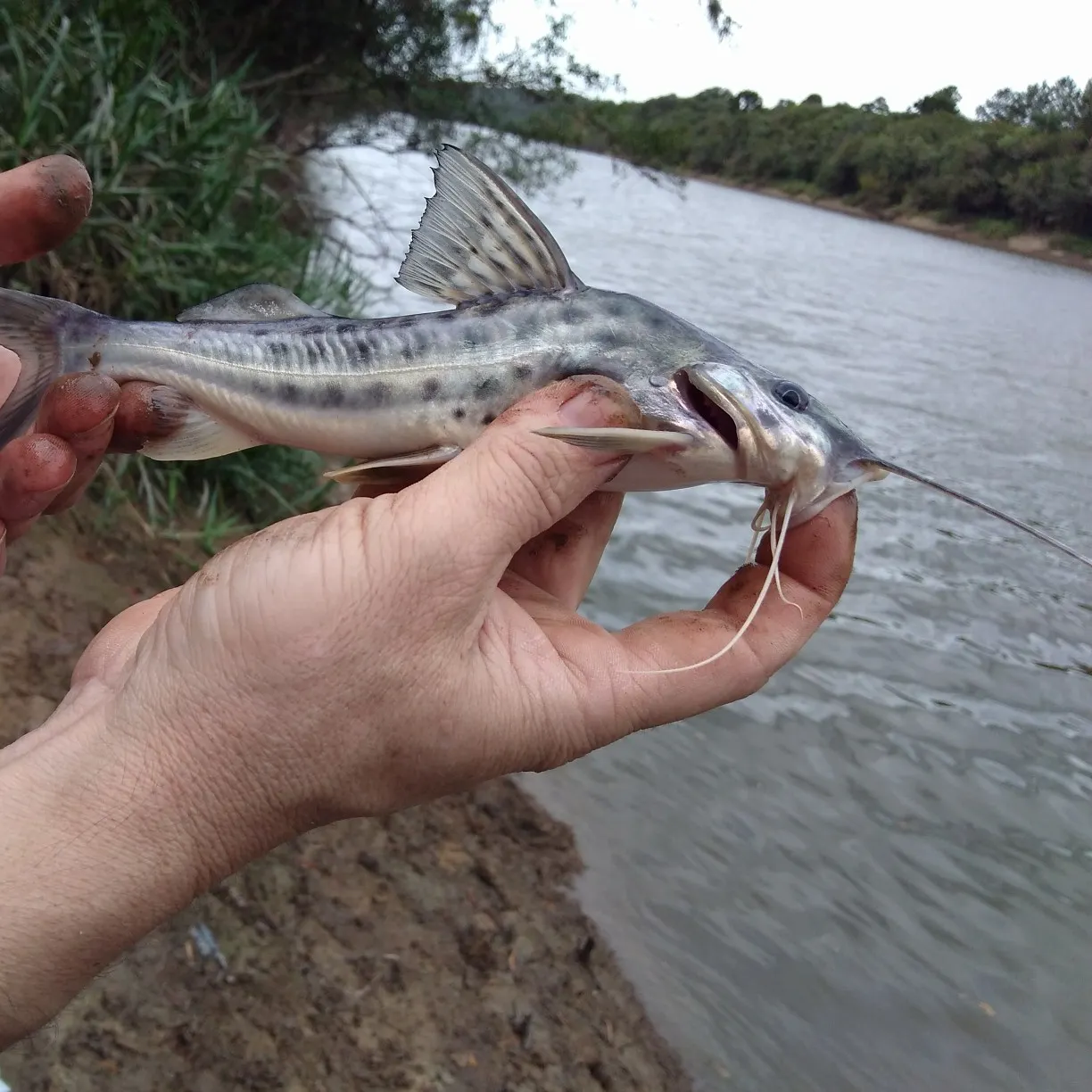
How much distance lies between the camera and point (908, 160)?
60250 millimetres

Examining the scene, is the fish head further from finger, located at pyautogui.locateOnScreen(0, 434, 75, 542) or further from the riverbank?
the riverbank

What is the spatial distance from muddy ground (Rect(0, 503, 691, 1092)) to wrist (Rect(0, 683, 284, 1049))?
47.8 inches

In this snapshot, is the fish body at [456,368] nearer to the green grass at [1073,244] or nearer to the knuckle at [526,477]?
the knuckle at [526,477]

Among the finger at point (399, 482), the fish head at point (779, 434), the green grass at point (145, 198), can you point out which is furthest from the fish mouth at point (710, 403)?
the green grass at point (145, 198)

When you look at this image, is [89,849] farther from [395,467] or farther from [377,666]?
[395,467]

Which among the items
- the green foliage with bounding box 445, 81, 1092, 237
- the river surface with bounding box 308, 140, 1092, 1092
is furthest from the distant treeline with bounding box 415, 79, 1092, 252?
the river surface with bounding box 308, 140, 1092, 1092

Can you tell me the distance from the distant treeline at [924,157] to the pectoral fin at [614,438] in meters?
43.4

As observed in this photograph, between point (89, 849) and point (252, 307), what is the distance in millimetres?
1510

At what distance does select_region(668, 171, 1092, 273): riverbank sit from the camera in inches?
2084

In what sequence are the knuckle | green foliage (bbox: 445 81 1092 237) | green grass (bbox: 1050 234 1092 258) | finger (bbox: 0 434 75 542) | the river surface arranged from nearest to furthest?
the knuckle < finger (bbox: 0 434 75 542) < the river surface < green grass (bbox: 1050 234 1092 258) < green foliage (bbox: 445 81 1092 237)

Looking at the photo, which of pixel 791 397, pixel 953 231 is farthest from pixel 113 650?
pixel 953 231

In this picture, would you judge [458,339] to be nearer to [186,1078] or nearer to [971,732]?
[186,1078]

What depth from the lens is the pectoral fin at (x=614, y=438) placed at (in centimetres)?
189

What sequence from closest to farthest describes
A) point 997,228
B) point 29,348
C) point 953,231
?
point 29,348
point 997,228
point 953,231
